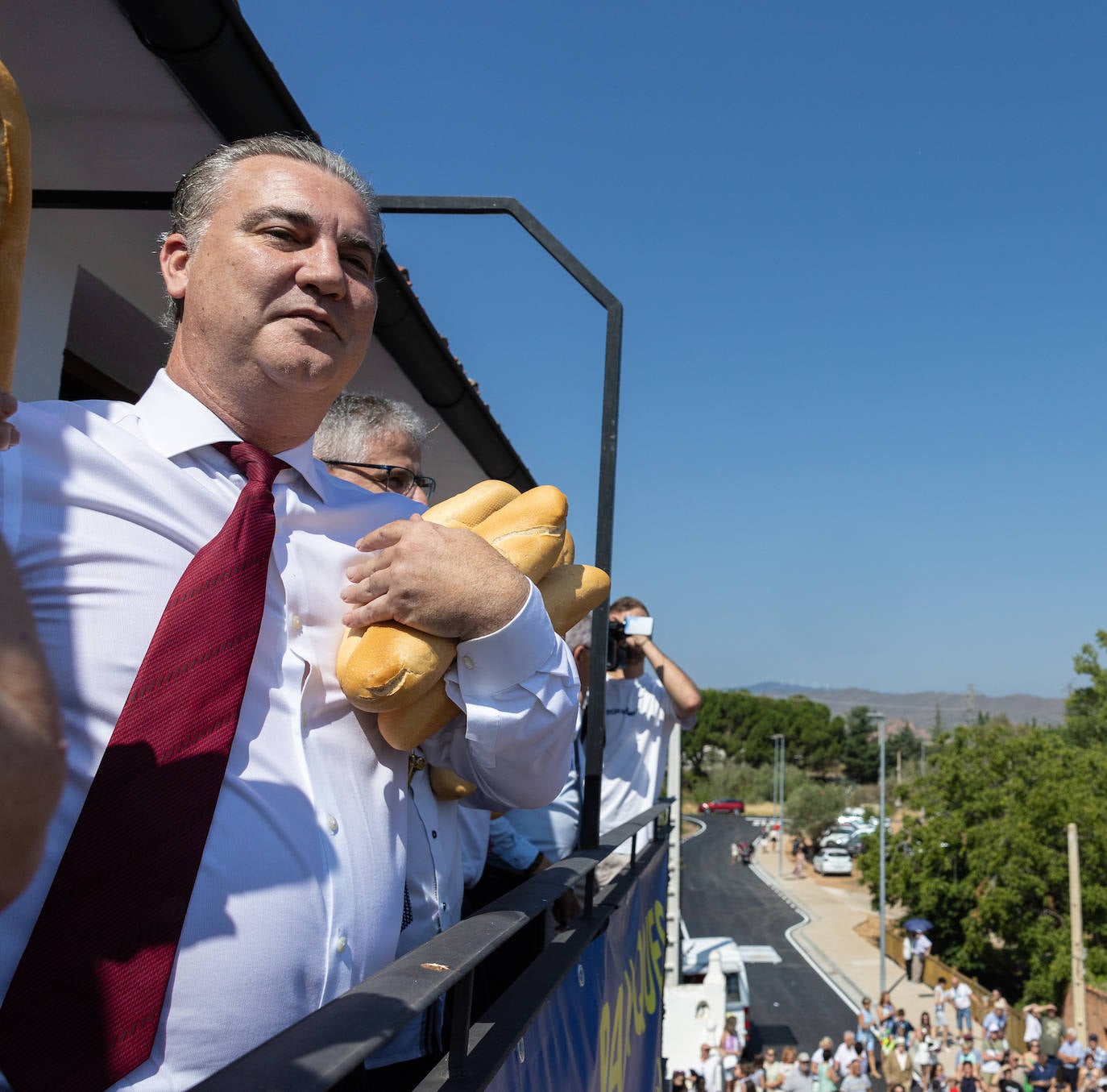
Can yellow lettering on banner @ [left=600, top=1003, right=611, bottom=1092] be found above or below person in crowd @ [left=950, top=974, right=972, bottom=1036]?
above

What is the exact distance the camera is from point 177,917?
3.47 ft

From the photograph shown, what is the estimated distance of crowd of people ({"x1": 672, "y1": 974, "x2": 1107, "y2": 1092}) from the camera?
624 inches

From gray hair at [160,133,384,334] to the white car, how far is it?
2092 inches

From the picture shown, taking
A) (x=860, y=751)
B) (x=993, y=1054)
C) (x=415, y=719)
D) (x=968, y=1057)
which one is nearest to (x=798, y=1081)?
(x=968, y=1057)

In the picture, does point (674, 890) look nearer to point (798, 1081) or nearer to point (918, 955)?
point (798, 1081)

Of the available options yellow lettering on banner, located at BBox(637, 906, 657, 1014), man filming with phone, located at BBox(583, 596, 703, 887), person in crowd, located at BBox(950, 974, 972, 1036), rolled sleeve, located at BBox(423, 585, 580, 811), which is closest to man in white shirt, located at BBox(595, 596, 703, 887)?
man filming with phone, located at BBox(583, 596, 703, 887)

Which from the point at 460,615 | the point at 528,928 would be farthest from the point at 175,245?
the point at 528,928

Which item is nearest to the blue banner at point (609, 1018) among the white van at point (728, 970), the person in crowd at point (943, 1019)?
the white van at point (728, 970)

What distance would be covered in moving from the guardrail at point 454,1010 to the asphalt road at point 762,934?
24254mm

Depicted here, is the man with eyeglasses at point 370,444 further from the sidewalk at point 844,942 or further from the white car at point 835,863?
the white car at point 835,863

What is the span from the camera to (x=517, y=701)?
1487 mm

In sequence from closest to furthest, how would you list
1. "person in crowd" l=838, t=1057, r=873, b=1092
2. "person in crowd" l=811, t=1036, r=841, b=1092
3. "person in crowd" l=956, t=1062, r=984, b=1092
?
"person in crowd" l=956, t=1062, r=984, b=1092
"person in crowd" l=838, t=1057, r=873, b=1092
"person in crowd" l=811, t=1036, r=841, b=1092

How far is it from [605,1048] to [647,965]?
1072mm

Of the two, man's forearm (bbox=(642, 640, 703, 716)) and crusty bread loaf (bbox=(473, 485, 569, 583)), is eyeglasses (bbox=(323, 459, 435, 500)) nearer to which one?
crusty bread loaf (bbox=(473, 485, 569, 583))
